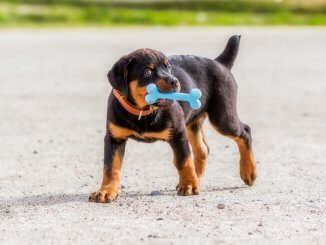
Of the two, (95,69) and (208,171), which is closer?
(208,171)

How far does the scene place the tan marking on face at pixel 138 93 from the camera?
265 inches

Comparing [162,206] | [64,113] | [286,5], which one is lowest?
[286,5]

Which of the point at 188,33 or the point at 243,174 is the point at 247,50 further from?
the point at 243,174

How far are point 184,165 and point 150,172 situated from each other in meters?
1.17

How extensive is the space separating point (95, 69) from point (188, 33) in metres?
9.67

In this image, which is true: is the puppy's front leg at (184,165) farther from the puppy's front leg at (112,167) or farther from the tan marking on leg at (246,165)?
the tan marking on leg at (246,165)

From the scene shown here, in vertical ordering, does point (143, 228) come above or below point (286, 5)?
above

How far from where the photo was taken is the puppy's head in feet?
22.0

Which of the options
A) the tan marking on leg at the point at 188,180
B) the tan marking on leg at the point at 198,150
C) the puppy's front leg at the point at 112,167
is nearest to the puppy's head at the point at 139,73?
the puppy's front leg at the point at 112,167

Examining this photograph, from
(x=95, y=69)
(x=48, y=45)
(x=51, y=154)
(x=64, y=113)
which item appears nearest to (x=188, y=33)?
(x=48, y=45)

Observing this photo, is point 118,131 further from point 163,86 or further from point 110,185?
point 163,86

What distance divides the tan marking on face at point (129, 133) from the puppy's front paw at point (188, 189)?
0.40 m

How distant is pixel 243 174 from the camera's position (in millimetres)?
7578

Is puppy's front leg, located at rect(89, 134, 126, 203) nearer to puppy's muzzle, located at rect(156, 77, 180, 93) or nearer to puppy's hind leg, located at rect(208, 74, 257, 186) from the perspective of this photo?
puppy's muzzle, located at rect(156, 77, 180, 93)
